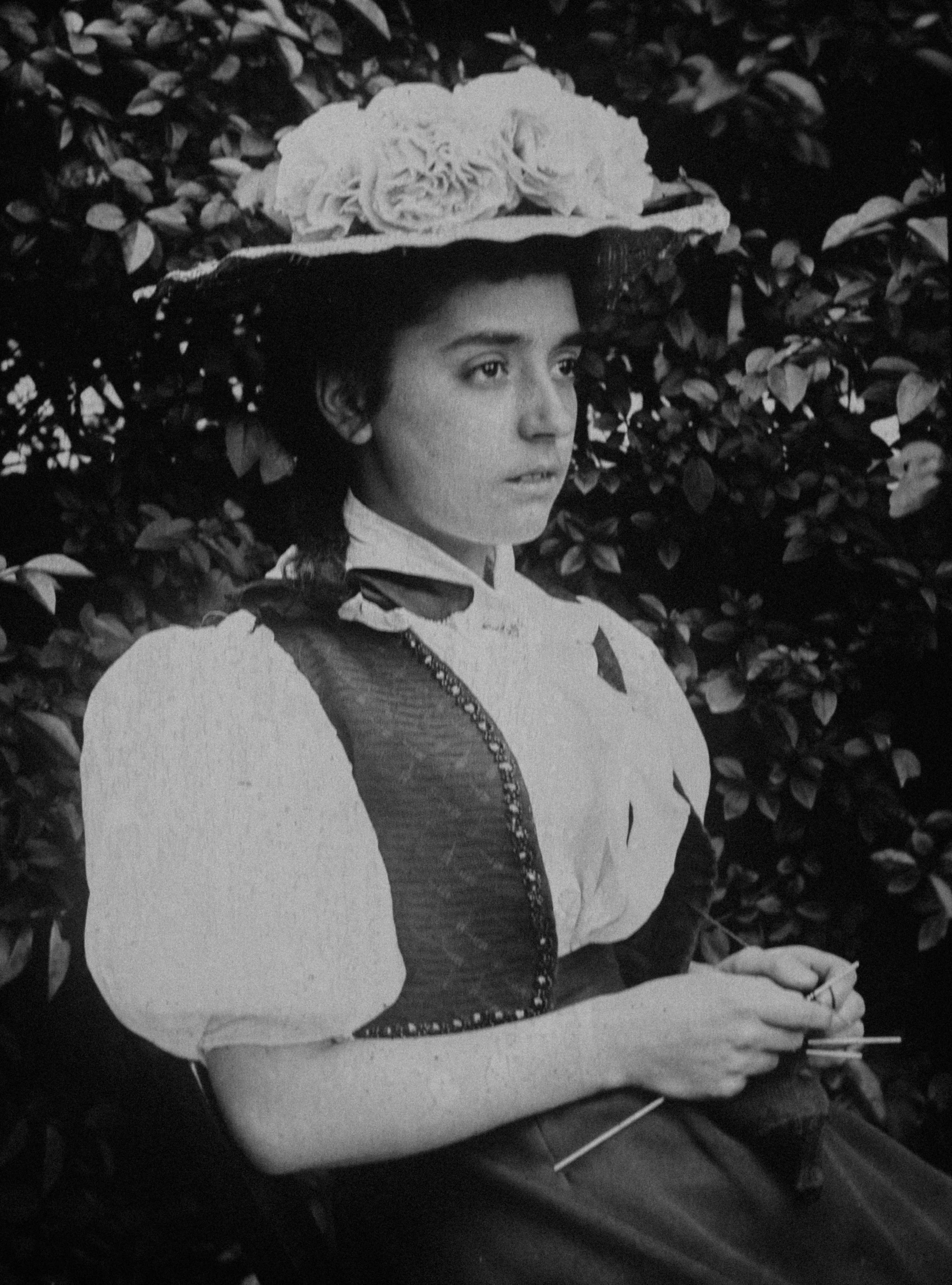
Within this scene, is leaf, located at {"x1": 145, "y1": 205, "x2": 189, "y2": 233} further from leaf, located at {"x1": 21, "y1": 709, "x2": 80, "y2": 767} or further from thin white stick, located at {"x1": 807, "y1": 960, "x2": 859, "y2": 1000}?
thin white stick, located at {"x1": 807, "y1": 960, "x2": 859, "y2": 1000}

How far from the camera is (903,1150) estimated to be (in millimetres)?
1303

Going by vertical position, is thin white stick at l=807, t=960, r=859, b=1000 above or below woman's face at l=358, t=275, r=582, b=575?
below

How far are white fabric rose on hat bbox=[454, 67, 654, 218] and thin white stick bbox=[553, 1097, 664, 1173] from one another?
2.84 feet

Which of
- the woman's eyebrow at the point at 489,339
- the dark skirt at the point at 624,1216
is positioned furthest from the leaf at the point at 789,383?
the dark skirt at the point at 624,1216

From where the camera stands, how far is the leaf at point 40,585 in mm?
1395

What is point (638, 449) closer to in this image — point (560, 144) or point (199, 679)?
point (560, 144)

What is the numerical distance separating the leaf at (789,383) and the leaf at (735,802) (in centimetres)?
48

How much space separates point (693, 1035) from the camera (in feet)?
3.87

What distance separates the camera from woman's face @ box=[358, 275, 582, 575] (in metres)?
1.24

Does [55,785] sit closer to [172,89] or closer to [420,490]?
[420,490]

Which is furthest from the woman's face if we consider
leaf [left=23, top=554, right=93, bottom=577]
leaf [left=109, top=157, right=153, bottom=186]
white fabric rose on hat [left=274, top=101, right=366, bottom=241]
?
leaf [left=109, top=157, right=153, bottom=186]

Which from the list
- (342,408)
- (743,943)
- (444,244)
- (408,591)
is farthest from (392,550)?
(743,943)

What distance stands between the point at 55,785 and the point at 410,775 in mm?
472

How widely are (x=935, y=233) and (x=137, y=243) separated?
3.11 ft
